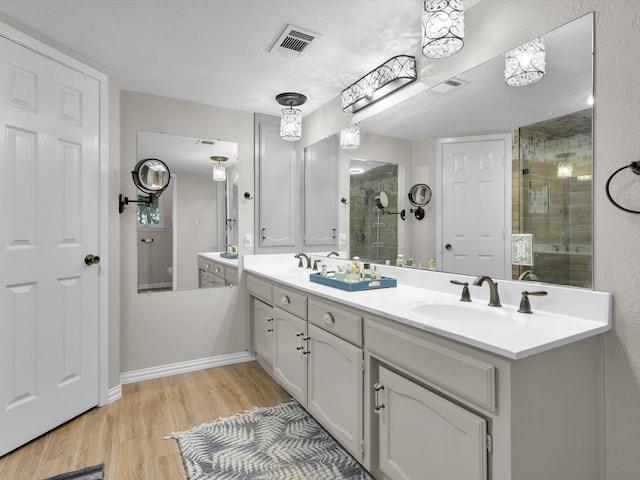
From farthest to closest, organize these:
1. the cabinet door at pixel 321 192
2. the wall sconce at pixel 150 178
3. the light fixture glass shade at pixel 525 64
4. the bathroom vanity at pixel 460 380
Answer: the cabinet door at pixel 321 192
the wall sconce at pixel 150 178
the light fixture glass shade at pixel 525 64
the bathroom vanity at pixel 460 380

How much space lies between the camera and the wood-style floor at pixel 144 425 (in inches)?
69.1

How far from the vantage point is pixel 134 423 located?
2166mm

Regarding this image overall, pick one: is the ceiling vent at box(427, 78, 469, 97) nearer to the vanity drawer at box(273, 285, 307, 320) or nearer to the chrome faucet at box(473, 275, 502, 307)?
the chrome faucet at box(473, 275, 502, 307)

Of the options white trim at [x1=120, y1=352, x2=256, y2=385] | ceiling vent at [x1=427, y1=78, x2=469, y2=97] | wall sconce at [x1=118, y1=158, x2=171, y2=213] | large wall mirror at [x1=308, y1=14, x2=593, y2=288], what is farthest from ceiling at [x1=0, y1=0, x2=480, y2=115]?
white trim at [x1=120, y1=352, x2=256, y2=385]

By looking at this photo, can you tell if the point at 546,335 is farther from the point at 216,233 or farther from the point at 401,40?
the point at 216,233

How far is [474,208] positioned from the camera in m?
1.76

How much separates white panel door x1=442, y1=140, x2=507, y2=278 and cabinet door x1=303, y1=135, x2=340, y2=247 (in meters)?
1.12

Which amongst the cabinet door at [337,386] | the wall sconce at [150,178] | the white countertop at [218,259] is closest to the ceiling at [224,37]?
the wall sconce at [150,178]

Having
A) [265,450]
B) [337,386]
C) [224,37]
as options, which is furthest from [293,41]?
[265,450]

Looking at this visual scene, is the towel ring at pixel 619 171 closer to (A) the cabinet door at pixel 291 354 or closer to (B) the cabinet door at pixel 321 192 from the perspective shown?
(A) the cabinet door at pixel 291 354

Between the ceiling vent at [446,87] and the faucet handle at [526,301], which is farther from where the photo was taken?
the ceiling vent at [446,87]

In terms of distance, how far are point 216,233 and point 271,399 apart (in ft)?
4.66

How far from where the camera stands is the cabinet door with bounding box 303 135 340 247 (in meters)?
2.88

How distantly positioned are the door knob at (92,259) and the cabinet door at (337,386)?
147 centimetres
